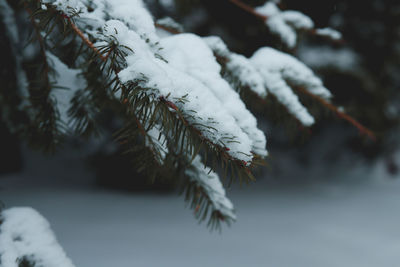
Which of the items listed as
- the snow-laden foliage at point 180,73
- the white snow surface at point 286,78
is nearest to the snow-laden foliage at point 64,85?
the snow-laden foliage at point 180,73

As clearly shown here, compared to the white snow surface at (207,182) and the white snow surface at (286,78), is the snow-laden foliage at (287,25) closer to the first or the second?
the white snow surface at (286,78)

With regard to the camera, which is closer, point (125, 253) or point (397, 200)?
point (125, 253)

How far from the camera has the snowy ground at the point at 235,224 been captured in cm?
128

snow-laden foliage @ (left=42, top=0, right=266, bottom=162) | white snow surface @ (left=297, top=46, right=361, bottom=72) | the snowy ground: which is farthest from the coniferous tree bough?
white snow surface @ (left=297, top=46, right=361, bottom=72)

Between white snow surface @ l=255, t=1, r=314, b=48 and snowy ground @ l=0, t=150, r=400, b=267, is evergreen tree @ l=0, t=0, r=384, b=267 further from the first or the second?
snowy ground @ l=0, t=150, r=400, b=267

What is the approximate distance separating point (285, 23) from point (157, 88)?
2.11 feet

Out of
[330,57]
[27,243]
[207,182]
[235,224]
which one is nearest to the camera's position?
[27,243]

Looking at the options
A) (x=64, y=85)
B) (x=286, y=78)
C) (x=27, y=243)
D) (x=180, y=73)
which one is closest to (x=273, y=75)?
(x=286, y=78)

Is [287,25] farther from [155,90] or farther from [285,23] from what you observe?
[155,90]

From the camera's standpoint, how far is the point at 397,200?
2.02 meters

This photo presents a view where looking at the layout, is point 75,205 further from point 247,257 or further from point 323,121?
point 323,121

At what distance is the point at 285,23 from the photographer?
0.97 meters

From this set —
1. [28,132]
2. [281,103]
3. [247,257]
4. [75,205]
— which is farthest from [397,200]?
[28,132]

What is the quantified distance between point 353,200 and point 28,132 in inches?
75.7
